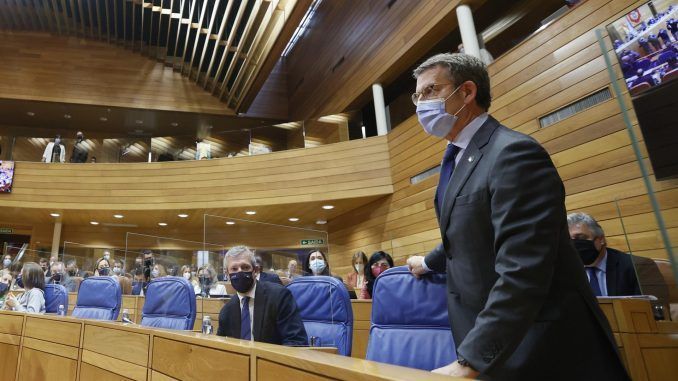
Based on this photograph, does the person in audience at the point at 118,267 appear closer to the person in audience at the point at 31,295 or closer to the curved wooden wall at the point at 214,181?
the curved wooden wall at the point at 214,181

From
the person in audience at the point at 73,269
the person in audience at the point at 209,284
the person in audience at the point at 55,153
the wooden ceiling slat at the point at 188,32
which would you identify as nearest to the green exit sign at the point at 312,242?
the person in audience at the point at 209,284

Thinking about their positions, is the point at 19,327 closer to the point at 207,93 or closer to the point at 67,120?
the point at 207,93

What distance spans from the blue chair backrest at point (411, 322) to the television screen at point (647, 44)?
3.40 ft

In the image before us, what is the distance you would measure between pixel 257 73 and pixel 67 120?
577 centimetres

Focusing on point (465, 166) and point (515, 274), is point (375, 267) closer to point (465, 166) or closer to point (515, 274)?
point (465, 166)

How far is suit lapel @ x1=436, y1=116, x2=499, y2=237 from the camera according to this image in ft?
3.50

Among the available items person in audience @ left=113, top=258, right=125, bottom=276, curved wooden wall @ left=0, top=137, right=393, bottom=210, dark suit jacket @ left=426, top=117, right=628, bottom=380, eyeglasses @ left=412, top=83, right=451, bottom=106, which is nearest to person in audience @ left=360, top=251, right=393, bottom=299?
eyeglasses @ left=412, top=83, right=451, bottom=106

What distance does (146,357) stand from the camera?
134 cm

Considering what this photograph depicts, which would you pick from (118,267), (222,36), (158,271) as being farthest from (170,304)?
(222,36)

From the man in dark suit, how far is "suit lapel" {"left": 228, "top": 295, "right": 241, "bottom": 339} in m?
1.37

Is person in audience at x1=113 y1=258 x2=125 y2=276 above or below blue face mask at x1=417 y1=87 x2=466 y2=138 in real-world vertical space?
above

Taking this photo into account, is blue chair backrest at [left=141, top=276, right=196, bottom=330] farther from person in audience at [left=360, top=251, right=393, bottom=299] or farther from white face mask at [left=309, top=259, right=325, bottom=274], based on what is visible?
person in audience at [left=360, top=251, right=393, bottom=299]

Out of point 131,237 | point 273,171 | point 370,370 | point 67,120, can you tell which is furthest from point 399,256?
point 67,120

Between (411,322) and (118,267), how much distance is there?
21.9 ft
